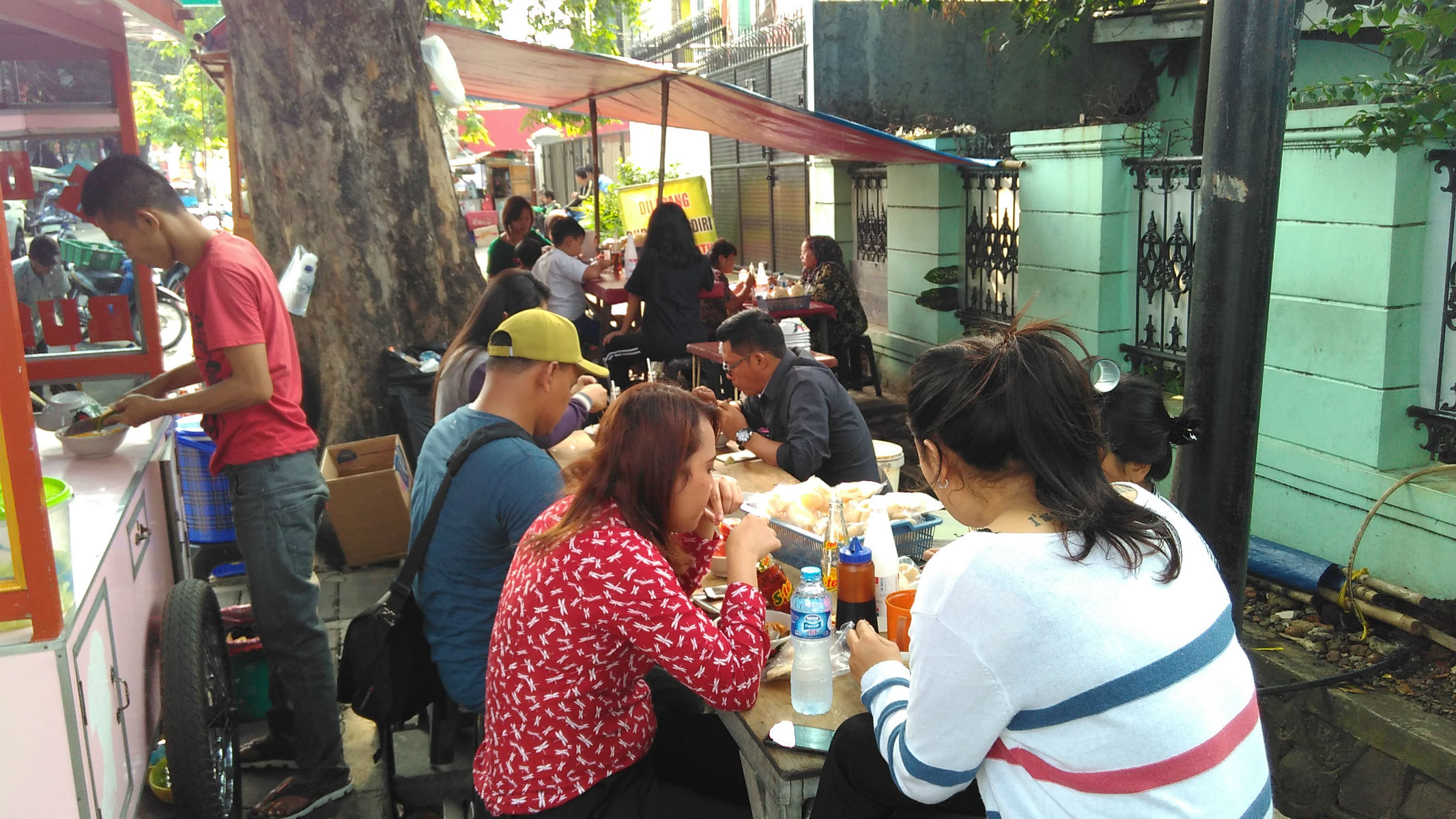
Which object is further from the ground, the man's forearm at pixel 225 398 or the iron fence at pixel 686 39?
the iron fence at pixel 686 39

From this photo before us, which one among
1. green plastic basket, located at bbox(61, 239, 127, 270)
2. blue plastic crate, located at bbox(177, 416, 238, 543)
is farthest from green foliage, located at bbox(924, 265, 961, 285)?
green plastic basket, located at bbox(61, 239, 127, 270)

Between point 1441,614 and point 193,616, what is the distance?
4.54 m

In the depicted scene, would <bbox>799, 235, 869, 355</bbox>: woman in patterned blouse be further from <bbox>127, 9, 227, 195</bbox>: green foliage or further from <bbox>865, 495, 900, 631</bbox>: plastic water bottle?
<bbox>127, 9, 227, 195</bbox>: green foliage

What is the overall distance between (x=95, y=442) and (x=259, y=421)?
59cm

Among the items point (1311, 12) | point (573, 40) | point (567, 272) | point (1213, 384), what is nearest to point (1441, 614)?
point (1213, 384)

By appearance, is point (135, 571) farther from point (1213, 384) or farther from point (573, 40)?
point (573, 40)

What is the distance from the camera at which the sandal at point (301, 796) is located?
11.7 feet

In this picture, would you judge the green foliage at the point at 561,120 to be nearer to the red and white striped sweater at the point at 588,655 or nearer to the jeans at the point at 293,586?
the jeans at the point at 293,586

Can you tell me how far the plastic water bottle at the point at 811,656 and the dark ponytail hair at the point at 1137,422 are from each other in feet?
3.28

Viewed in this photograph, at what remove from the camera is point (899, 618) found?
99.0 inches

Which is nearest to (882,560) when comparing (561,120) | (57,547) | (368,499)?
(57,547)

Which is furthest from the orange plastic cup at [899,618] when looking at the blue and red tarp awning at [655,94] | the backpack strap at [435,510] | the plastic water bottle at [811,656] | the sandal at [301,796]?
the blue and red tarp awning at [655,94]

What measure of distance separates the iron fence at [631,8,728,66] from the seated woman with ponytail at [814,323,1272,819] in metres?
15.5

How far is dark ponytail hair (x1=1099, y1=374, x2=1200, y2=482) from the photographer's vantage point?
279 cm
